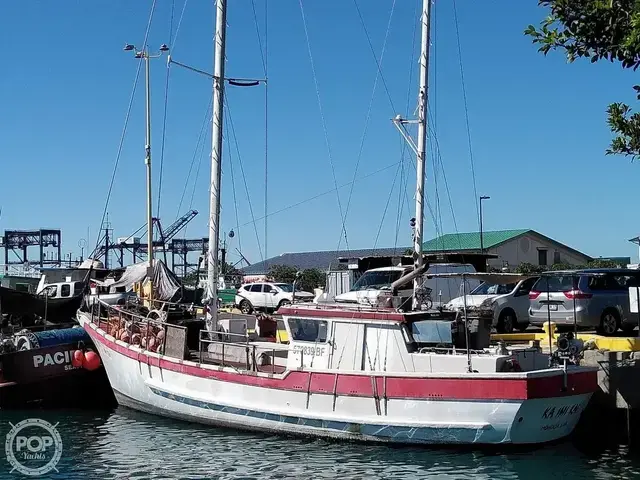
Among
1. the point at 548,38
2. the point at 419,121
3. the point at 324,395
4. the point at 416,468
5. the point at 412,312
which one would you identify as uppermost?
the point at 419,121

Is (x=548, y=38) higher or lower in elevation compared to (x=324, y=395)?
higher

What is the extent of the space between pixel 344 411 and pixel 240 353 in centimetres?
323

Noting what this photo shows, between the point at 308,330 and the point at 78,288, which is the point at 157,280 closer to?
the point at 78,288

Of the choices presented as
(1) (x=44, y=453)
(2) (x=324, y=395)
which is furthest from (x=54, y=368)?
(2) (x=324, y=395)

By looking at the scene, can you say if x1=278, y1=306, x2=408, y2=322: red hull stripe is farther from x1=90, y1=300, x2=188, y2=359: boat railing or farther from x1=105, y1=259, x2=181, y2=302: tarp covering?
x1=105, y1=259, x2=181, y2=302: tarp covering

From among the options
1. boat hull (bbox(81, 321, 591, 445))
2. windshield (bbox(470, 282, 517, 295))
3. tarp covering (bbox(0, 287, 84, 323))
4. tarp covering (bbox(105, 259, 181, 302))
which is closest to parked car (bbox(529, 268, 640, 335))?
windshield (bbox(470, 282, 517, 295))

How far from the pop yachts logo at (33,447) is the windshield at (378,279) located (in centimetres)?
932

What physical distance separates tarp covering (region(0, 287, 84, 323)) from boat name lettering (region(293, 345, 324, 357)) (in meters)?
10.6

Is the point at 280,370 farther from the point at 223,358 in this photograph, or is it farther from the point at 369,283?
the point at 369,283

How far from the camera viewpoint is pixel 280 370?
17344 millimetres

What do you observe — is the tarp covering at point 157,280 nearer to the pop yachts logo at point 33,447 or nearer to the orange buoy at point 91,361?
the orange buoy at point 91,361

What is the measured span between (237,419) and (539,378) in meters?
6.42

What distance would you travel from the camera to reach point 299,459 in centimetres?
1486

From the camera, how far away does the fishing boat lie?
14.7 metres
